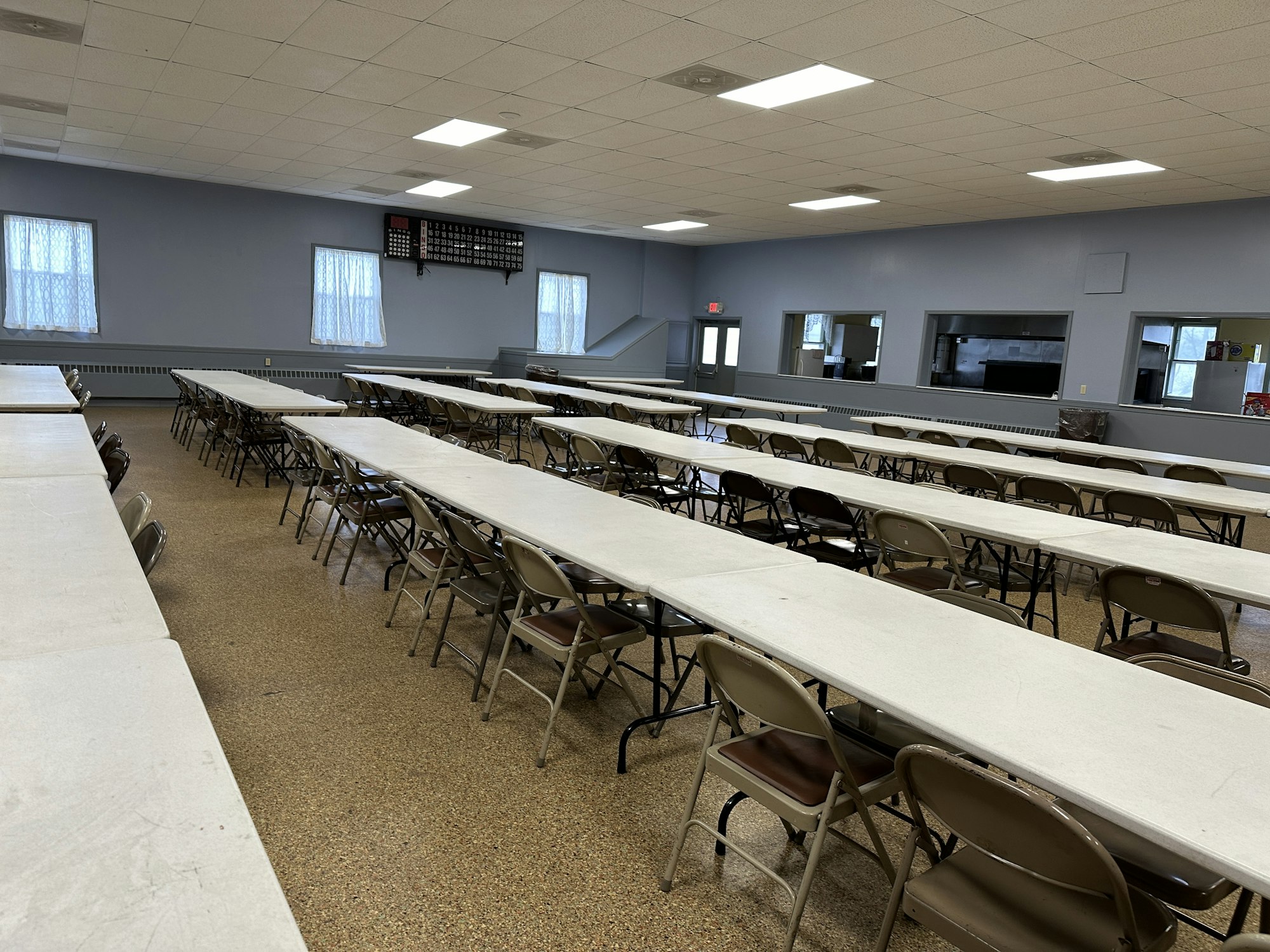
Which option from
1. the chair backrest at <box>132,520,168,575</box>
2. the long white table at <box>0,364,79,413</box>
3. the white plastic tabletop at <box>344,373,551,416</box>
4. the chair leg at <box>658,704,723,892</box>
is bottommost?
the chair leg at <box>658,704,723,892</box>

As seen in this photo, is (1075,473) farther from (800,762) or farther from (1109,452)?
(800,762)

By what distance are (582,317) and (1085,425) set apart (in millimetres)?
8490

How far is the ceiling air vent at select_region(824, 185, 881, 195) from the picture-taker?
341 inches

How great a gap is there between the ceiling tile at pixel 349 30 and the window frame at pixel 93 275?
7.14 meters

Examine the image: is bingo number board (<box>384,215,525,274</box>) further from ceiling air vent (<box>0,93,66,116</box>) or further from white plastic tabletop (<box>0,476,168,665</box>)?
white plastic tabletop (<box>0,476,168,665</box>)

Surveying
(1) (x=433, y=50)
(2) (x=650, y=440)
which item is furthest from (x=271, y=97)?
(2) (x=650, y=440)

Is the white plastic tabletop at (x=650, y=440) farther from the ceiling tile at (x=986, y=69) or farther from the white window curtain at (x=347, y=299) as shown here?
the white window curtain at (x=347, y=299)

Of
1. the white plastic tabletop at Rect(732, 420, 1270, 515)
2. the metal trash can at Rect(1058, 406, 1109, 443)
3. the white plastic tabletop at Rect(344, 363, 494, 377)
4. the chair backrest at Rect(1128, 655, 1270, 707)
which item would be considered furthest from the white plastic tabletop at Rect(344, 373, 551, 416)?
the metal trash can at Rect(1058, 406, 1109, 443)

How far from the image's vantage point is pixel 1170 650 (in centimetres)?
296

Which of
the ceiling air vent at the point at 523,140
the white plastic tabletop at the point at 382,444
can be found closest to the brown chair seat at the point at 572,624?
the white plastic tabletop at the point at 382,444

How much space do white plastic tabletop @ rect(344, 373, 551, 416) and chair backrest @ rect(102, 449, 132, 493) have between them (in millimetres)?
3376

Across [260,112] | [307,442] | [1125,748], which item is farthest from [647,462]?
[260,112]

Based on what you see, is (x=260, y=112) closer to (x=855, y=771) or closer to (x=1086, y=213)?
(x=855, y=771)

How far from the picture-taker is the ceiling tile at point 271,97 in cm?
620
